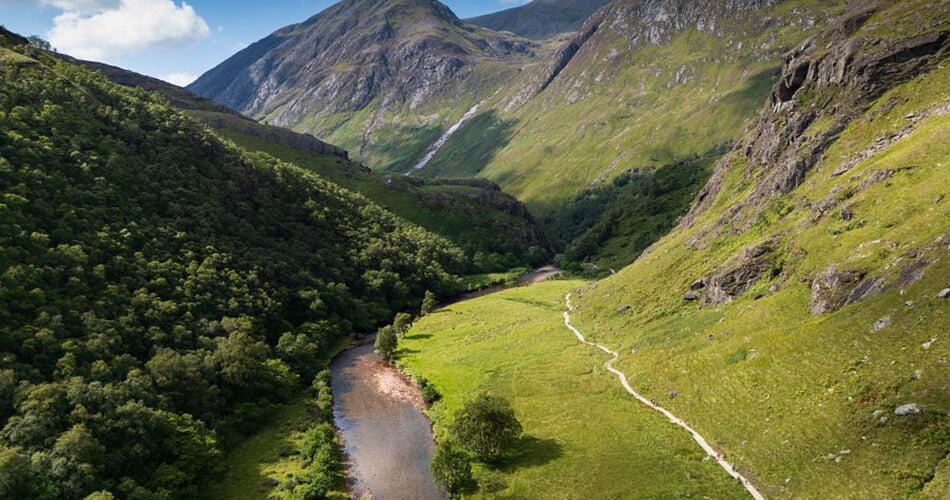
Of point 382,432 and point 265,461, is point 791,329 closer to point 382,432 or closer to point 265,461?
point 382,432

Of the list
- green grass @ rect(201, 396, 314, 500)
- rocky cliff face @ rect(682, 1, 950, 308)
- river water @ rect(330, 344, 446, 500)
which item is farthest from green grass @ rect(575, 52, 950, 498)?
green grass @ rect(201, 396, 314, 500)

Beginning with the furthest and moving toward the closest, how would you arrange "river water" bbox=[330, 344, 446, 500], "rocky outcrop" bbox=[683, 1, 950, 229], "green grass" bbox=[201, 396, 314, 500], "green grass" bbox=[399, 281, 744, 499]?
1. "rocky outcrop" bbox=[683, 1, 950, 229]
2. "green grass" bbox=[201, 396, 314, 500]
3. "river water" bbox=[330, 344, 446, 500]
4. "green grass" bbox=[399, 281, 744, 499]

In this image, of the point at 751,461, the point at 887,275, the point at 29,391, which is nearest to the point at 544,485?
the point at 751,461

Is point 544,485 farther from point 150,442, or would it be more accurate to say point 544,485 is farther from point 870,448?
point 150,442

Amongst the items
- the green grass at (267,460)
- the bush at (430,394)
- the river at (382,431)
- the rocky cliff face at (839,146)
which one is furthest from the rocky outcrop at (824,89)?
the green grass at (267,460)

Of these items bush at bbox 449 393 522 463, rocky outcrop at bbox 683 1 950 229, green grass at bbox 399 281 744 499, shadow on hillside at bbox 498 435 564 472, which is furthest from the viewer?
rocky outcrop at bbox 683 1 950 229

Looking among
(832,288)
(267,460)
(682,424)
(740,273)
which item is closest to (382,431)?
(267,460)

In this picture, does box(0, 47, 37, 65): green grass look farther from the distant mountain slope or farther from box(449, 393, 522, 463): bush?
box(449, 393, 522, 463): bush
